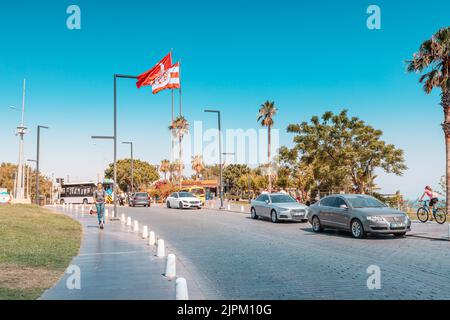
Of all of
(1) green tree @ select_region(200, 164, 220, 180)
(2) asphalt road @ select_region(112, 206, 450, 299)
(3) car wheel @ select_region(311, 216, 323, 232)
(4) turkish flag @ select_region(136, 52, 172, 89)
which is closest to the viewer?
(2) asphalt road @ select_region(112, 206, 450, 299)

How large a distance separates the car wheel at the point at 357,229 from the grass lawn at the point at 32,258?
886 cm

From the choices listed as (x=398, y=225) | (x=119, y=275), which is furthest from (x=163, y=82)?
(x=119, y=275)

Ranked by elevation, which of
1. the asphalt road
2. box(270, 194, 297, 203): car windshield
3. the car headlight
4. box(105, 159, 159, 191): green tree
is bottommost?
the asphalt road

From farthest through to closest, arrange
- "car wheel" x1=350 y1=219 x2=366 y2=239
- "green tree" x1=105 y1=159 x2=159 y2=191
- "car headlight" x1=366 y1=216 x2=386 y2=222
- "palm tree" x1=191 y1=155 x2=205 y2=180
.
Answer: "palm tree" x1=191 y1=155 x2=205 y2=180 < "green tree" x1=105 y1=159 x2=159 y2=191 < "car wheel" x1=350 y1=219 x2=366 y2=239 < "car headlight" x1=366 y1=216 x2=386 y2=222

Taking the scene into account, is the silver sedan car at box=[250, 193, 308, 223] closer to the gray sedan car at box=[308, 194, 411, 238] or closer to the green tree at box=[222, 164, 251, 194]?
the gray sedan car at box=[308, 194, 411, 238]

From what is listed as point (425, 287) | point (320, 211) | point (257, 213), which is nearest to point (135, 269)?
point (425, 287)

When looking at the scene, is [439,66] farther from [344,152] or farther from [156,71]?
[156,71]

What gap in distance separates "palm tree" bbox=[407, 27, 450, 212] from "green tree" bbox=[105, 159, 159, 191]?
67.0m

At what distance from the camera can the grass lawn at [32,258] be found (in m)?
6.86

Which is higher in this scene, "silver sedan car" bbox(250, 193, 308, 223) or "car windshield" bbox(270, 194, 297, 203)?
"car windshield" bbox(270, 194, 297, 203)

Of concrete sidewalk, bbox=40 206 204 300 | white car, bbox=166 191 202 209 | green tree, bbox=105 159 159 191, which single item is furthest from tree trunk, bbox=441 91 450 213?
green tree, bbox=105 159 159 191

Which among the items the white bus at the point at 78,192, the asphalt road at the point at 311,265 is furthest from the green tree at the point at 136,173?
the asphalt road at the point at 311,265

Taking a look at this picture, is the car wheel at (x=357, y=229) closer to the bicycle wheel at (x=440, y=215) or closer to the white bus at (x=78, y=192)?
the bicycle wheel at (x=440, y=215)

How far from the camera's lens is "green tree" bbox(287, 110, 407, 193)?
35.0 meters
